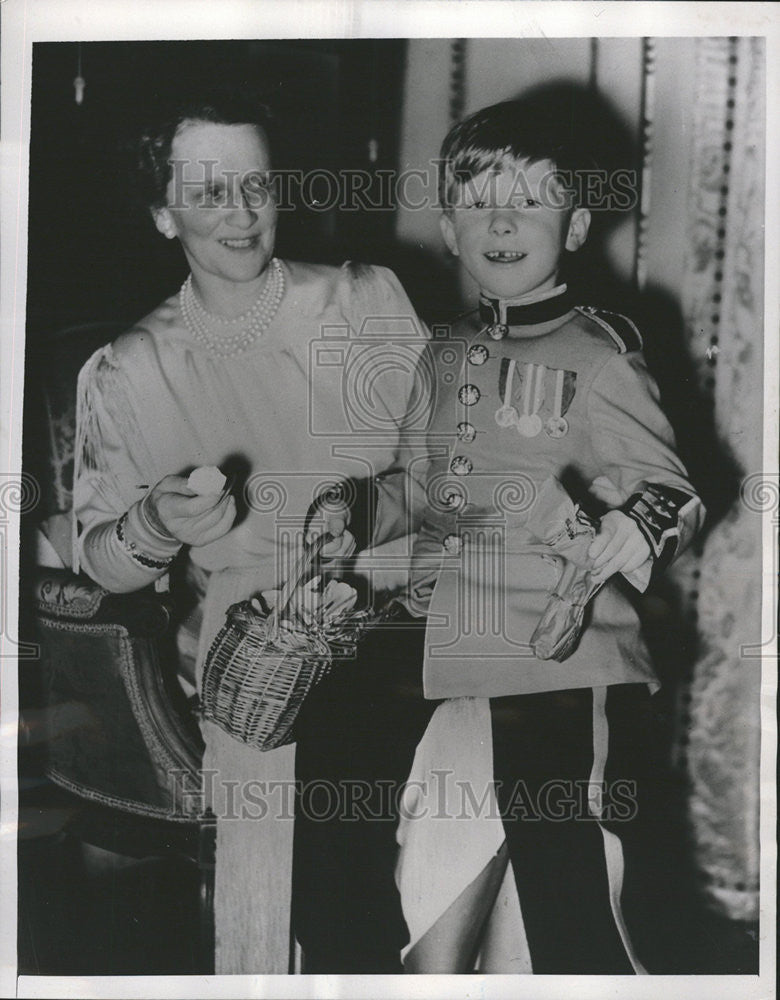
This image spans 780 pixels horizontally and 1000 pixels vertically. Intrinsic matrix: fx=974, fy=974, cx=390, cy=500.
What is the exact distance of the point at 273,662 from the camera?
1.37 metres

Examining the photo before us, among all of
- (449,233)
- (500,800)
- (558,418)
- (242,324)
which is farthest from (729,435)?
(242,324)

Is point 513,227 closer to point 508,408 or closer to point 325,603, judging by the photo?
point 508,408

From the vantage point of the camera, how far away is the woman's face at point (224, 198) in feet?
4.56

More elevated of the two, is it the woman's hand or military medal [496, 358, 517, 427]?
military medal [496, 358, 517, 427]

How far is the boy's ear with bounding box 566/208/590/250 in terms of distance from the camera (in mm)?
1388

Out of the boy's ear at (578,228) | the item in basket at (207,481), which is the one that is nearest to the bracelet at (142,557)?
the item in basket at (207,481)

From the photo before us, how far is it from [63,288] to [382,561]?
612 mm

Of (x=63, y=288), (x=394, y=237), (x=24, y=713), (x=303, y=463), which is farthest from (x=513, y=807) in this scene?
(x=63, y=288)

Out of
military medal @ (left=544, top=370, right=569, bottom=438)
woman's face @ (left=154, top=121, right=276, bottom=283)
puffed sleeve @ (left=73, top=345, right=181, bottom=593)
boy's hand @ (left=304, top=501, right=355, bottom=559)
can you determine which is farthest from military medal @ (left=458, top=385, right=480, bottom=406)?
puffed sleeve @ (left=73, top=345, right=181, bottom=593)

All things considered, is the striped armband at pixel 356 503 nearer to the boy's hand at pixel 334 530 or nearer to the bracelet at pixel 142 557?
the boy's hand at pixel 334 530

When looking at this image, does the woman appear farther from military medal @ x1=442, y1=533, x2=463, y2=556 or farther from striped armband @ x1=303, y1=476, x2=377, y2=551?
military medal @ x1=442, y1=533, x2=463, y2=556

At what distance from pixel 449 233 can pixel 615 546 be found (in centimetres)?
50

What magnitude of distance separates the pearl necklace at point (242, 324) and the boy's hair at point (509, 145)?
10.7 inches

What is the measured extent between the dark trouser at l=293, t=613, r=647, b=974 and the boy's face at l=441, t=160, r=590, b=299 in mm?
511
